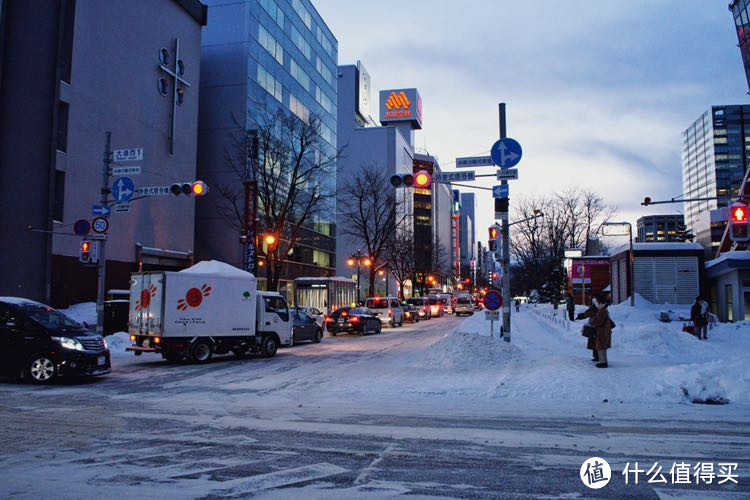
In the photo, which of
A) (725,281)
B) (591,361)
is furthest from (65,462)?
(725,281)

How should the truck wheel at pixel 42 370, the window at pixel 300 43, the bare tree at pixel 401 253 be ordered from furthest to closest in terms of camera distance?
the bare tree at pixel 401 253 < the window at pixel 300 43 < the truck wheel at pixel 42 370

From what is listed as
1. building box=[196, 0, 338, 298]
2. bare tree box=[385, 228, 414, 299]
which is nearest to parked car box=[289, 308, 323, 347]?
building box=[196, 0, 338, 298]

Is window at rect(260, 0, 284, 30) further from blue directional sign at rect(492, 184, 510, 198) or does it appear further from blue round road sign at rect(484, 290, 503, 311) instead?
blue round road sign at rect(484, 290, 503, 311)

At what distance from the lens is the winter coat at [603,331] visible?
13.4 m

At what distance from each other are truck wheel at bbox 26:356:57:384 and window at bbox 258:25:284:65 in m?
41.8

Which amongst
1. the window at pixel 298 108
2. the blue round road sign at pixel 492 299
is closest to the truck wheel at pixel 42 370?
the blue round road sign at pixel 492 299

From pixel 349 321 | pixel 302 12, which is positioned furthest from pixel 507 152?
pixel 302 12

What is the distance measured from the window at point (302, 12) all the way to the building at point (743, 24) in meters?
39.4

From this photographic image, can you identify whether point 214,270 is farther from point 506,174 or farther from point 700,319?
point 700,319

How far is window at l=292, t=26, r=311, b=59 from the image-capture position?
57.4m

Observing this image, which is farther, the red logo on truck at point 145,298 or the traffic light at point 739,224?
the red logo on truck at point 145,298

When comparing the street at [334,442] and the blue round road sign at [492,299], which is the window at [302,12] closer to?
the blue round road sign at [492,299]

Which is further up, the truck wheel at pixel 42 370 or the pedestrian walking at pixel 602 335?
the pedestrian walking at pixel 602 335

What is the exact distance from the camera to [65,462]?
6355mm
